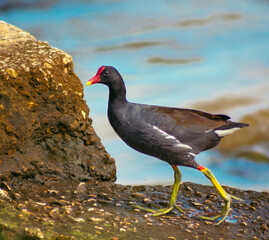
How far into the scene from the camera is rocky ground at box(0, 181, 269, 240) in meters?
6.24

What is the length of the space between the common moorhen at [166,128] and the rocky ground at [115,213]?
13.8 inches

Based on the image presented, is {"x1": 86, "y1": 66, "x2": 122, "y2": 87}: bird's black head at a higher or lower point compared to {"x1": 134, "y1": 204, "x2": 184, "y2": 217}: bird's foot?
higher

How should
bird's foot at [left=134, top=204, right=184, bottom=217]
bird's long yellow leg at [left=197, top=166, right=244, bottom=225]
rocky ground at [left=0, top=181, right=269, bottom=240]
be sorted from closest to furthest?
1. rocky ground at [left=0, top=181, right=269, bottom=240]
2. bird's foot at [left=134, top=204, right=184, bottom=217]
3. bird's long yellow leg at [left=197, top=166, right=244, bottom=225]

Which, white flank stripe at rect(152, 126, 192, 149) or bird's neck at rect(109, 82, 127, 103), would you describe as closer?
white flank stripe at rect(152, 126, 192, 149)

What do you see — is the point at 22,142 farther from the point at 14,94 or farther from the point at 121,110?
the point at 121,110

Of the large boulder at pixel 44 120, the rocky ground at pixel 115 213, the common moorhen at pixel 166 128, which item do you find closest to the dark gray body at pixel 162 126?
the common moorhen at pixel 166 128

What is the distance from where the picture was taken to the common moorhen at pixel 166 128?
723cm

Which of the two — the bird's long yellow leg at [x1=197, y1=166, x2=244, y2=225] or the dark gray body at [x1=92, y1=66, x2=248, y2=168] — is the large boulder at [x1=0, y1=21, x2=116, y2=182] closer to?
the dark gray body at [x1=92, y1=66, x2=248, y2=168]

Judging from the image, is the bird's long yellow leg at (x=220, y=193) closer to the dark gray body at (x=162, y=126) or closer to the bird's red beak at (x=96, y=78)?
the dark gray body at (x=162, y=126)

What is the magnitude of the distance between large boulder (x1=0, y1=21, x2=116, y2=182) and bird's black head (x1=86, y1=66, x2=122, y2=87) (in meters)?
0.51

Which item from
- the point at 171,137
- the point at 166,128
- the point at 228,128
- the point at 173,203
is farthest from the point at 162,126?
the point at 173,203

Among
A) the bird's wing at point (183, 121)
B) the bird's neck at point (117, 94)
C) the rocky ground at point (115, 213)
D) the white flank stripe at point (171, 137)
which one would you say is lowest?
the rocky ground at point (115, 213)

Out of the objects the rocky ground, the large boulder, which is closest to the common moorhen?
the rocky ground

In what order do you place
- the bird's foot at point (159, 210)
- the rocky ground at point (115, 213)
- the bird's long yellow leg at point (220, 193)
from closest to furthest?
the rocky ground at point (115, 213), the bird's foot at point (159, 210), the bird's long yellow leg at point (220, 193)
